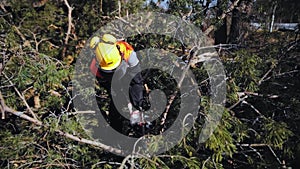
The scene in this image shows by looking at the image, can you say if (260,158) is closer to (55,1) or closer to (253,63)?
(253,63)

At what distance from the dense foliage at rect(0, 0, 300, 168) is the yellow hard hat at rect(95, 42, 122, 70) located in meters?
0.24

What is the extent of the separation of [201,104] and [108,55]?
585 millimetres

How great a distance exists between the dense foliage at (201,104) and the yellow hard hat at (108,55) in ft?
0.79

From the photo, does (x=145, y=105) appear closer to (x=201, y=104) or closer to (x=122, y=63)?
(x=122, y=63)

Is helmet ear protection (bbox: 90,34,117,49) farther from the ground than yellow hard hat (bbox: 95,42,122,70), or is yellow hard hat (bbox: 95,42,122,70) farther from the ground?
helmet ear protection (bbox: 90,34,117,49)

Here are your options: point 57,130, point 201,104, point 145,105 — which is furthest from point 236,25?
point 57,130

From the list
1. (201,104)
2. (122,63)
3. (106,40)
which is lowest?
(201,104)

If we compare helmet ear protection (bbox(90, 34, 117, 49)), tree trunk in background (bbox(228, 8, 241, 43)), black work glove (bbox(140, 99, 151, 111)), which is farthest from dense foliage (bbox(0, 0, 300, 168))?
helmet ear protection (bbox(90, 34, 117, 49))

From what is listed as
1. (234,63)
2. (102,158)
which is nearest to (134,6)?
(234,63)

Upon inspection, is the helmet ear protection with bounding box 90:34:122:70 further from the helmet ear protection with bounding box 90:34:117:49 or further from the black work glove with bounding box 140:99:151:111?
the black work glove with bounding box 140:99:151:111

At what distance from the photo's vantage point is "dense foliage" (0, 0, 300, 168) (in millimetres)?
1686

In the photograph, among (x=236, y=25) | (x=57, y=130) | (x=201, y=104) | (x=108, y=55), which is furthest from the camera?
(x=236, y=25)

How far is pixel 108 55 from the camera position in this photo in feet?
6.43

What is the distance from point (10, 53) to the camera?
1808 millimetres
